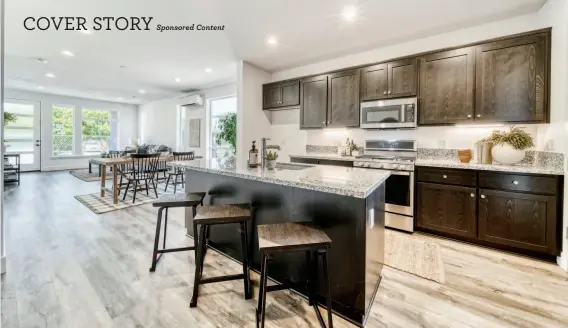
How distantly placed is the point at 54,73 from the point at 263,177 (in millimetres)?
6983

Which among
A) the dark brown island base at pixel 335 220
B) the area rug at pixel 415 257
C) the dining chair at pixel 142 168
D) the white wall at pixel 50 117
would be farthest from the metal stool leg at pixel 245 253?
the white wall at pixel 50 117

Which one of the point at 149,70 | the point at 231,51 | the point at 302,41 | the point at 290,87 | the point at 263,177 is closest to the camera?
the point at 263,177

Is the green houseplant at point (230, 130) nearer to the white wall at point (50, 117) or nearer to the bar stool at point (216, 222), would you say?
the bar stool at point (216, 222)

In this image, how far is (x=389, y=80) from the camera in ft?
11.8

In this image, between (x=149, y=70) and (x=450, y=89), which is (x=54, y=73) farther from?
(x=450, y=89)

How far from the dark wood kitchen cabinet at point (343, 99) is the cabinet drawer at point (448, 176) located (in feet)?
4.12

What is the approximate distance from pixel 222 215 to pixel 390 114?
2828 mm

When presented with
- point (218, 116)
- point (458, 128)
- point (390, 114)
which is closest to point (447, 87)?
point (458, 128)

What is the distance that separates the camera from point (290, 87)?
4.75 metres

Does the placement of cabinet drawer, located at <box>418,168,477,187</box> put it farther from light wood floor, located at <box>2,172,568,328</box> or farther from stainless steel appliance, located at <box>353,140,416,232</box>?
light wood floor, located at <box>2,172,568,328</box>

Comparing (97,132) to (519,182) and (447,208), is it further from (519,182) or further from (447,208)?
(519,182)

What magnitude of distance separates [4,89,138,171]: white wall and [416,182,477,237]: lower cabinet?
11.3 meters

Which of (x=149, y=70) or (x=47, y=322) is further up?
(x=149, y=70)

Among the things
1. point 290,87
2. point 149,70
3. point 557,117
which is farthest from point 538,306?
point 149,70
